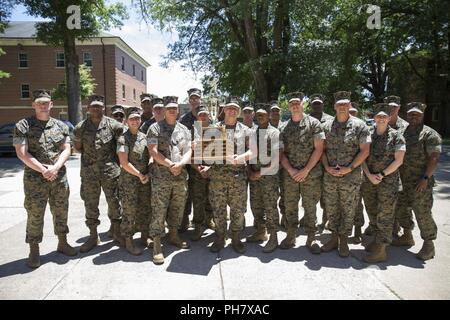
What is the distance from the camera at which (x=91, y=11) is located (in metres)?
17.8

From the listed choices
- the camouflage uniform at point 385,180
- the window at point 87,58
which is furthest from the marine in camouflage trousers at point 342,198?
the window at point 87,58

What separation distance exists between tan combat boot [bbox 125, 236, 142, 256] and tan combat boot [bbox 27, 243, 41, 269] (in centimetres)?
107

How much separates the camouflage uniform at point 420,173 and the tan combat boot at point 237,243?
2.33 metres

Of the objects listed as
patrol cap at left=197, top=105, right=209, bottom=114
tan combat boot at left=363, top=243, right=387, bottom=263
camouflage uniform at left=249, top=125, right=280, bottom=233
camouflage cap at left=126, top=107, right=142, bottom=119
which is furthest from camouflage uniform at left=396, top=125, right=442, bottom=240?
camouflage cap at left=126, top=107, right=142, bottom=119

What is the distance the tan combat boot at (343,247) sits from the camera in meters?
4.56

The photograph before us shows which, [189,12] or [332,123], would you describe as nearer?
[332,123]

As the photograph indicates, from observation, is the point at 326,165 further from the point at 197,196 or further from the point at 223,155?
the point at 197,196

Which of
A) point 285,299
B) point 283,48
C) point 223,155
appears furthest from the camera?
point 283,48

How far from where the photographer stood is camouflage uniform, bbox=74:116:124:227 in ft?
15.5

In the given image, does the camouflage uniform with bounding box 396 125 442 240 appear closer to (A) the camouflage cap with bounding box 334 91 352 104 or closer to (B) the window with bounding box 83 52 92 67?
(A) the camouflage cap with bounding box 334 91 352 104

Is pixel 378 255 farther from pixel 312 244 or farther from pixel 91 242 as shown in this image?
pixel 91 242
